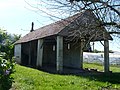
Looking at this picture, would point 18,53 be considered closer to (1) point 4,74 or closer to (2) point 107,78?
(2) point 107,78

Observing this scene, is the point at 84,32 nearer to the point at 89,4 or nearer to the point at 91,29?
the point at 91,29

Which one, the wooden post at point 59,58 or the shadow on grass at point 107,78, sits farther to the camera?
the wooden post at point 59,58

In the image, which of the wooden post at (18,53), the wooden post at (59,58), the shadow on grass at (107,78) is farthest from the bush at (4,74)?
the wooden post at (18,53)

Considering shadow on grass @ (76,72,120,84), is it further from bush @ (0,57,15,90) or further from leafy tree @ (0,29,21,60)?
bush @ (0,57,15,90)

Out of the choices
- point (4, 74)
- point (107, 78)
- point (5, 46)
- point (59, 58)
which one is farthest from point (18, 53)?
point (4, 74)

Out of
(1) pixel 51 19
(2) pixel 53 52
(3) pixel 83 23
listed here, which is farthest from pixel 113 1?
(2) pixel 53 52

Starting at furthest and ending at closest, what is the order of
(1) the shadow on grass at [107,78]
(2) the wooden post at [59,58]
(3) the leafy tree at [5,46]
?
(2) the wooden post at [59,58] → (1) the shadow on grass at [107,78] → (3) the leafy tree at [5,46]

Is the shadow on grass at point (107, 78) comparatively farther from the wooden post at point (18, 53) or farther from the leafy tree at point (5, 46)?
the wooden post at point (18, 53)

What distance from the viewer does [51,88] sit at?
34.5ft

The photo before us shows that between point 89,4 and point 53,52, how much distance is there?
25530mm

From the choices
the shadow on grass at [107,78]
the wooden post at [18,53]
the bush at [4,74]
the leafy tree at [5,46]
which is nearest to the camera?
the bush at [4,74]

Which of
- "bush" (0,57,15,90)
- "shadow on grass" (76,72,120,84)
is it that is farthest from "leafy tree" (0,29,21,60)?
"shadow on grass" (76,72,120,84)

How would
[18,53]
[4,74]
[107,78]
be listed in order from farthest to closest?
[18,53] → [107,78] → [4,74]

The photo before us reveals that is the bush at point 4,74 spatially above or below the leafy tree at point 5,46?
below
